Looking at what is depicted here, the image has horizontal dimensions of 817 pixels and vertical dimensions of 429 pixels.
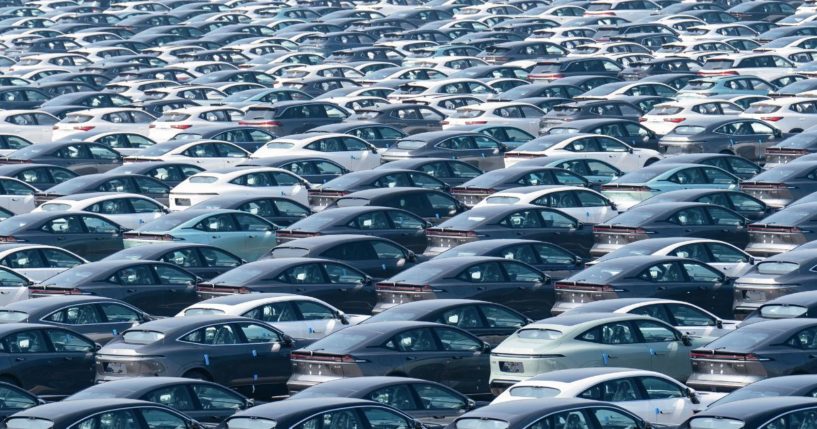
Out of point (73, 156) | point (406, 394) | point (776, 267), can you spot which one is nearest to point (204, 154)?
point (73, 156)

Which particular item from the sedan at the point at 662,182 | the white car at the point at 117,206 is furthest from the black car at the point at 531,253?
the white car at the point at 117,206

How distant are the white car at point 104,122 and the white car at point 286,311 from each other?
19.2 metres

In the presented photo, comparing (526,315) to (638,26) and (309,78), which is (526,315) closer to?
(309,78)

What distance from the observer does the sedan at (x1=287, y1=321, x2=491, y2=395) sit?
21656 mm

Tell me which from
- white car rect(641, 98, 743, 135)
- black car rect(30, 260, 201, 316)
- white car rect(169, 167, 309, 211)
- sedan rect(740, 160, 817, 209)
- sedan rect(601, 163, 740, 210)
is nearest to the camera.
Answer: black car rect(30, 260, 201, 316)

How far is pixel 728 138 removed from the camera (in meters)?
38.8

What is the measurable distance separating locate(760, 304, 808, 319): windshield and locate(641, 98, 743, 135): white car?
18.1 m

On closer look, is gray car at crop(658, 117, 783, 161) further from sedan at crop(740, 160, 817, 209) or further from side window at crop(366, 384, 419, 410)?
side window at crop(366, 384, 419, 410)

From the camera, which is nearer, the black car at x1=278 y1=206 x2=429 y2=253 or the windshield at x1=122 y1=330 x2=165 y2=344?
the windshield at x1=122 y1=330 x2=165 y2=344

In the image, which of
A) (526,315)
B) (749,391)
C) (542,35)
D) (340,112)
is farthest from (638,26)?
(749,391)

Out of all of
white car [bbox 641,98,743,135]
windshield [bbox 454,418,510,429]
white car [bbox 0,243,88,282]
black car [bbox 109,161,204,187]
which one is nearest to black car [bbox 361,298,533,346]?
windshield [bbox 454,418,510,429]

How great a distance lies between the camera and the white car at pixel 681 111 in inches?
1645

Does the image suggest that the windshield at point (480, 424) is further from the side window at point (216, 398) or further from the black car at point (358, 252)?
the black car at point (358, 252)

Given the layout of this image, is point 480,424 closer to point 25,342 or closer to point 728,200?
point 25,342
